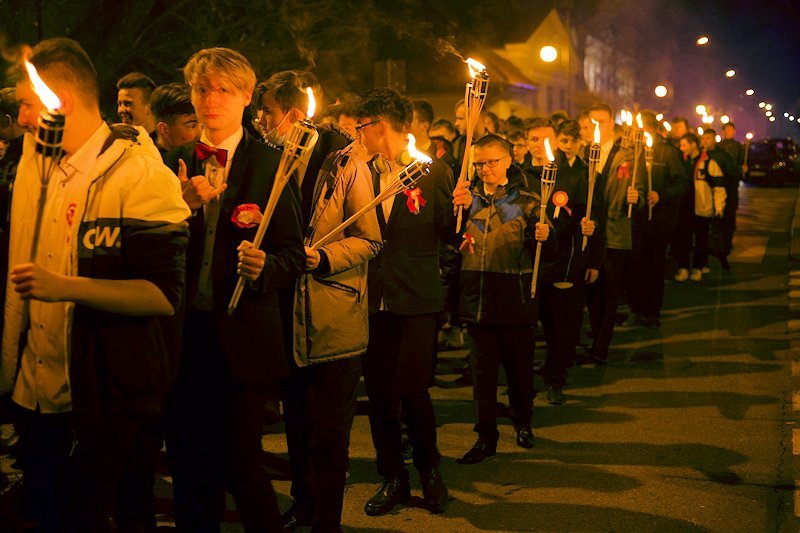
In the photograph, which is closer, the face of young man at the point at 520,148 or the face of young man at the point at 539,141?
the face of young man at the point at 539,141

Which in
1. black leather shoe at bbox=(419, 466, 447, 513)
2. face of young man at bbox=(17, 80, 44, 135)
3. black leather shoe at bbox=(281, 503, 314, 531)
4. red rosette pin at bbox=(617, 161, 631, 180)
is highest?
red rosette pin at bbox=(617, 161, 631, 180)

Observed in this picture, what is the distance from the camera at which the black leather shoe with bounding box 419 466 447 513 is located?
5.62 m

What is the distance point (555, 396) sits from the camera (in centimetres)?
823

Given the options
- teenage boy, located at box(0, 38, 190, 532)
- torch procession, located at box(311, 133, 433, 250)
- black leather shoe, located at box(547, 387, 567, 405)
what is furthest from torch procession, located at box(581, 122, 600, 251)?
teenage boy, located at box(0, 38, 190, 532)

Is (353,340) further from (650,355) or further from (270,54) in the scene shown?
(270,54)

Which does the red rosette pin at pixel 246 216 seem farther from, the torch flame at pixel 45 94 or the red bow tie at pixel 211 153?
the torch flame at pixel 45 94

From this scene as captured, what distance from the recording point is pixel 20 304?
3.34 meters

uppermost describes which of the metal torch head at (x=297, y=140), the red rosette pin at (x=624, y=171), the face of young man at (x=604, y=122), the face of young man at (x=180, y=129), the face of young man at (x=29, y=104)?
the face of young man at (x=604, y=122)

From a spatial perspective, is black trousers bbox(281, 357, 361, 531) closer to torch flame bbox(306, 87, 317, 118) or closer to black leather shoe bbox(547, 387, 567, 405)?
torch flame bbox(306, 87, 317, 118)

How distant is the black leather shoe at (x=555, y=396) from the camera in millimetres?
8219

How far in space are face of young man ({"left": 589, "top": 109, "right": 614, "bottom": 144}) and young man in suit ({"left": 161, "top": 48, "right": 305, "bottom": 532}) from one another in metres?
6.71

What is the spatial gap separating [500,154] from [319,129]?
1987 mm

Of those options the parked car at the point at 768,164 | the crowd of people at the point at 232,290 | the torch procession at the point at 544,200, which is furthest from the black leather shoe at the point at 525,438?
the parked car at the point at 768,164

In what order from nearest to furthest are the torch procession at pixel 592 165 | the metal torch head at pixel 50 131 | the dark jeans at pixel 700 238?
the metal torch head at pixel 50 131, the torch procession at pixel 592 165, the dark jeans at pixel 700 238
